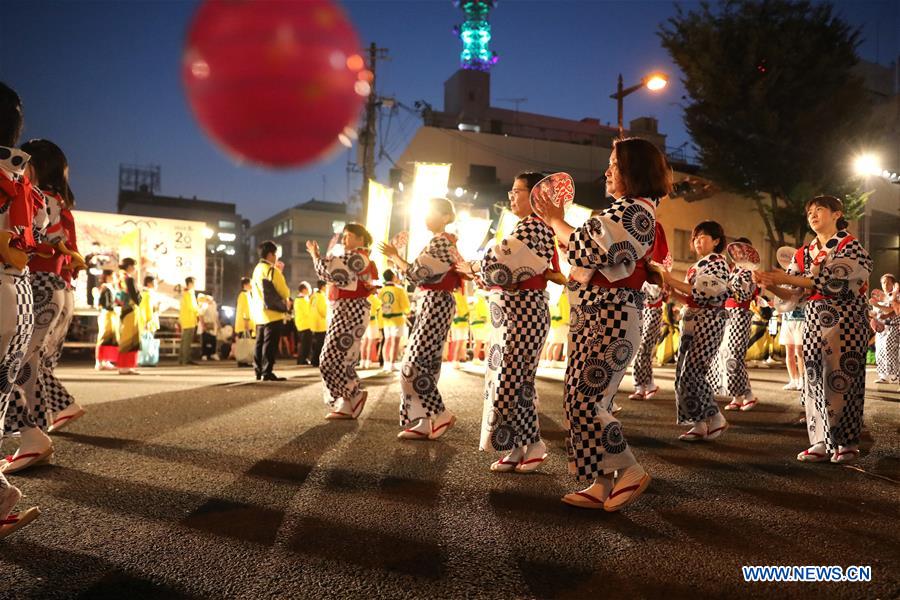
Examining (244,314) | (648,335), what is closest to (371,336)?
(244,314)

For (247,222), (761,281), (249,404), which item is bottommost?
(249,404)

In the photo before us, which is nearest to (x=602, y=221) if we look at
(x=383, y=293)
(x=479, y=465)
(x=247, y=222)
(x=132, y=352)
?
(x=479, y=465)

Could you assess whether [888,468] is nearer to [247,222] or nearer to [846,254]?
[846,254]

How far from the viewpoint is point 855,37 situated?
63.4 feet

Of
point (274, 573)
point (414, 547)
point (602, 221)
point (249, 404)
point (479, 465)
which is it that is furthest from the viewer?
point (249, 404)

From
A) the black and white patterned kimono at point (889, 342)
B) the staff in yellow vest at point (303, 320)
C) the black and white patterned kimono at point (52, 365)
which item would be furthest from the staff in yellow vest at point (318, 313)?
the black and white patterned kimono at point (889, 342)

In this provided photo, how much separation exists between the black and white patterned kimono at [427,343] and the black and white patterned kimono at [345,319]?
1140 mm

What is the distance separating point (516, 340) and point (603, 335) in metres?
0.96

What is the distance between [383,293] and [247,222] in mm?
44752

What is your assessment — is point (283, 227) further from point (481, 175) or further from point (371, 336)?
point (371, 336)

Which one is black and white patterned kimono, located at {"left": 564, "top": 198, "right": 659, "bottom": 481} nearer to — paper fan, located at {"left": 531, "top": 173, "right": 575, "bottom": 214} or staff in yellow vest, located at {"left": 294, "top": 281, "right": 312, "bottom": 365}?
paper fan, located at {"left": 531, "top": 173, "right": 575, "bottom": 214}

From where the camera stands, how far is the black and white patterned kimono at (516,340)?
162 inches

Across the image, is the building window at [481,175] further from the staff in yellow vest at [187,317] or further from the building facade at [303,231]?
the building facade at [303,231]

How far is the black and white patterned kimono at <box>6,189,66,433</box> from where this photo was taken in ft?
13.9
